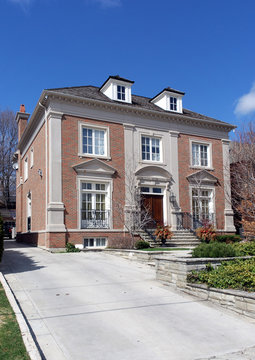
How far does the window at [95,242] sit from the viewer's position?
715 inches

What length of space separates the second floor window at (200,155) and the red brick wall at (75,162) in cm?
539

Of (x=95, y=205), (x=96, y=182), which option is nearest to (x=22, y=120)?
(x=96, y=182)

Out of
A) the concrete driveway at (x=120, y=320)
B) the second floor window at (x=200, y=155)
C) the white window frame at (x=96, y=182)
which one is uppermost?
the second floor window at (x=200, y=155)

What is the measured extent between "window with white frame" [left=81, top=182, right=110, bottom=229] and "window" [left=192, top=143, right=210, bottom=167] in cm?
668

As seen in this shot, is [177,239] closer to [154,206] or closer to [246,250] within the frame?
[154,206]

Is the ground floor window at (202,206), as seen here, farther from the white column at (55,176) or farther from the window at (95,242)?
the white column at (55,176)

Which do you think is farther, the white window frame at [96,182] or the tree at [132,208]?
the tree at [132,208]

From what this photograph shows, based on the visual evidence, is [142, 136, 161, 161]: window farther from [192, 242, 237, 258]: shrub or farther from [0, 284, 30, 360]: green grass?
[0, 284, 30, 360]: green grass

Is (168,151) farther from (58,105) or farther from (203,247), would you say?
(203,247)

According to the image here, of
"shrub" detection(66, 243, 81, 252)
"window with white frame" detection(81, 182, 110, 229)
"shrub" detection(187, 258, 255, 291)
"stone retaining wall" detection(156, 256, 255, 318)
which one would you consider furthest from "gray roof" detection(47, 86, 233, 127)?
"shrub" detection(187, 258, 255, 291)

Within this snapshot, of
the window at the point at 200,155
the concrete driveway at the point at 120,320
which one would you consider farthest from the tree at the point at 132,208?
the concrete driveway at the point at 120,320

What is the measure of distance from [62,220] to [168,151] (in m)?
7.98

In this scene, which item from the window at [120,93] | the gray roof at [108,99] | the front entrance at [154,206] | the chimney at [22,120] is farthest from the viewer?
the chimney at [22,120]

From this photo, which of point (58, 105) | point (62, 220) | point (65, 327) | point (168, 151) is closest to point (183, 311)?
point (65, 327)
